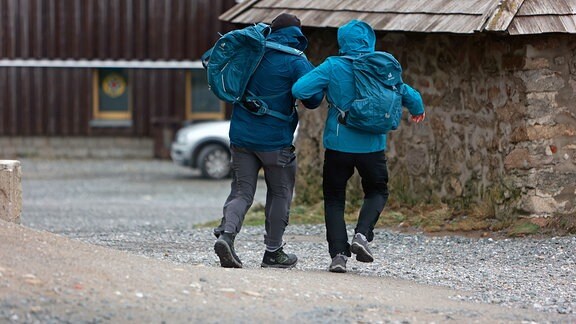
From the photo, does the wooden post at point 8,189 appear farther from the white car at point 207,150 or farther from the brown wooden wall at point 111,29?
the brown wooden wall at point 111,29

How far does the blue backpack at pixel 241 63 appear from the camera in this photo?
8789 mm

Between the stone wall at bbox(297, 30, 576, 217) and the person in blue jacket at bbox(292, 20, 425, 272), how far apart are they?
2.74 metres

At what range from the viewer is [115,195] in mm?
21547

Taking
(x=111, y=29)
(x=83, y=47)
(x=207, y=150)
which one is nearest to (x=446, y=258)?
(x=207, y=150)

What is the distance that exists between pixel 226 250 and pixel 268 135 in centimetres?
82

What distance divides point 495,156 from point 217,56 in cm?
397

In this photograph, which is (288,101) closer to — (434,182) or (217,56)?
(217,56)

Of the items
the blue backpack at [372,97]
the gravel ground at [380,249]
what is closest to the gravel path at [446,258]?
the gravel ground at [380,249]

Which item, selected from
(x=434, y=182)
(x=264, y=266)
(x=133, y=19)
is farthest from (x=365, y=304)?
(x=133, y=19)

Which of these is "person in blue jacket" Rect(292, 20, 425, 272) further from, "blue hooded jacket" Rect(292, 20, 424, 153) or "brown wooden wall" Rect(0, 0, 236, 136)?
"brown wooden wall" Rect(0, 0, 236, 136)

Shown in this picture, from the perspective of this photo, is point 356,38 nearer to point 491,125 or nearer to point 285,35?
point 285,35

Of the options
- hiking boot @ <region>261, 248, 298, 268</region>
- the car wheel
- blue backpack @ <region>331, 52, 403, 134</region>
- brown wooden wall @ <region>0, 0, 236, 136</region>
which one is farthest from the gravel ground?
brown wooden wall @ <region>0, 0, 236, 136</region>

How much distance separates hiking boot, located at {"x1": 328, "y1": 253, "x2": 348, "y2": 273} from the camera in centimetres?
905

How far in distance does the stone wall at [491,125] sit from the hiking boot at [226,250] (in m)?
3.72
